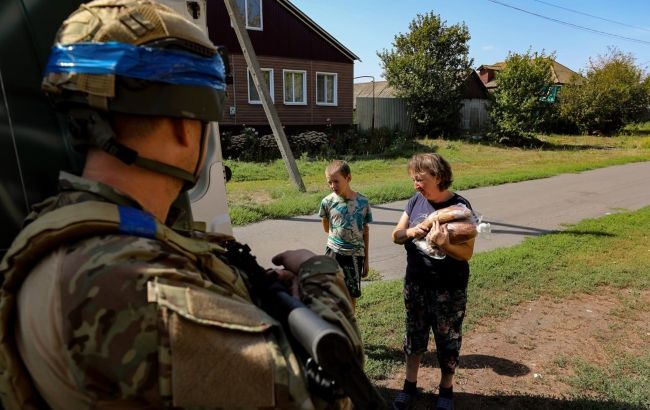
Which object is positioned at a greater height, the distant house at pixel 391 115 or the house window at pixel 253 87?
the house window at pixel 253 87

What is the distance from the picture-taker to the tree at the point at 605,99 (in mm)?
34156

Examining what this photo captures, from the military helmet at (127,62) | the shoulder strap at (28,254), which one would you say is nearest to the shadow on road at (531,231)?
the military helmet at (127,62)

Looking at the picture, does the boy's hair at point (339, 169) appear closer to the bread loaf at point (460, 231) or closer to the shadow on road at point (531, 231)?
the bread loaf at point (460, 231)

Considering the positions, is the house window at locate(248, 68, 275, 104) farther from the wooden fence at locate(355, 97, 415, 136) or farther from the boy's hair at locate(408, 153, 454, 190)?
the boy's hair at locate(408, 153, 454, 190)

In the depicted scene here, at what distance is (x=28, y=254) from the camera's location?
98cm

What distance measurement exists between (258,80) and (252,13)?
37.8 ft

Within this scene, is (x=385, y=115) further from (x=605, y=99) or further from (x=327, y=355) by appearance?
(x=327, y=355)

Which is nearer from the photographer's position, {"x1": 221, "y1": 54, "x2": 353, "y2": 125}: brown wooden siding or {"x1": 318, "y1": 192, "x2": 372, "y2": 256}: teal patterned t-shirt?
{"x1": 318, "y1": 192, "x2": 372, "y2": 256}: teal patterned t-shirt

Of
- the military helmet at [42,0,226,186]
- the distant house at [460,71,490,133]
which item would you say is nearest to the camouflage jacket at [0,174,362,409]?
the military helmet at [42,0,226,186]

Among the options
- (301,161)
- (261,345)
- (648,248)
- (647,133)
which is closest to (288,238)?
(648,248)

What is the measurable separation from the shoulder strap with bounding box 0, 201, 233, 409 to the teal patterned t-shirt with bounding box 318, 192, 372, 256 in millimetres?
3296

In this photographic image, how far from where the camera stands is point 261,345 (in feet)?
3.25

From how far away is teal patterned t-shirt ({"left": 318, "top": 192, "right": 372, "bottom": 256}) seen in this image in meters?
4.27

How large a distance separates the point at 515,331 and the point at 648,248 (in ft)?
14.4
